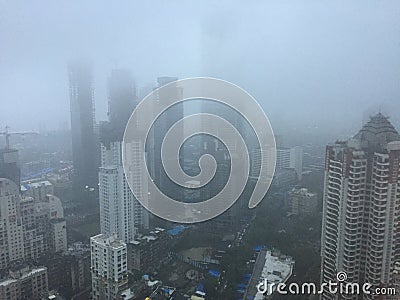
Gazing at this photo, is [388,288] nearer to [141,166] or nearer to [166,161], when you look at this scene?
[166,161]

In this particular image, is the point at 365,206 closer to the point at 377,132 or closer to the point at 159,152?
the point at 377,132

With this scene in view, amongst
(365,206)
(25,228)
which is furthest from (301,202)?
(25,228)

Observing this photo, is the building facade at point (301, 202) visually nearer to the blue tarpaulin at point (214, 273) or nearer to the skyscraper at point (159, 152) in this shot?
the blue tarpaulin at point (214, 273)

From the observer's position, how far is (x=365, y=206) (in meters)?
2.40

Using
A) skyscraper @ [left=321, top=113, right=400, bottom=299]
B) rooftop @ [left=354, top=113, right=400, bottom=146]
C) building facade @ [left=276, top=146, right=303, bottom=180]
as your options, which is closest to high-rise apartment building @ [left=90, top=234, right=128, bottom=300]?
skyscraper @ [left=321, top=113, right=400, bottom=299]

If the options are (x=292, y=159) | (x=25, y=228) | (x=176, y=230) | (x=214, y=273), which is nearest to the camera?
(x=214, y=273)

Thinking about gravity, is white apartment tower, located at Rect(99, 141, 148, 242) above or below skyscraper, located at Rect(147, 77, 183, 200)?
below

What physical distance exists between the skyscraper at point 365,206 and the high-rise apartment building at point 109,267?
1.77 meters

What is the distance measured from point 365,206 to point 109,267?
2.25m

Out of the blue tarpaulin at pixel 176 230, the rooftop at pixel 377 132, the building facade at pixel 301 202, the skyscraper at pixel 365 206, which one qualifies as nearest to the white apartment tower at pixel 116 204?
the blue tarpaulin at pixel 176 230

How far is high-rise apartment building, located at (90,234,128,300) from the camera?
331 cm

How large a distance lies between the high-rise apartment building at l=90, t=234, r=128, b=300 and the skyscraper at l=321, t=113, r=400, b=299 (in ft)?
5.81

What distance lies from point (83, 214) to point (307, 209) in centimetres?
349

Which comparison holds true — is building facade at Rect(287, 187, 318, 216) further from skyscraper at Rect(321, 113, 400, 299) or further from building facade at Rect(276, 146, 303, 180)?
skyscraper at Rect(321, 113, 400, 299)
